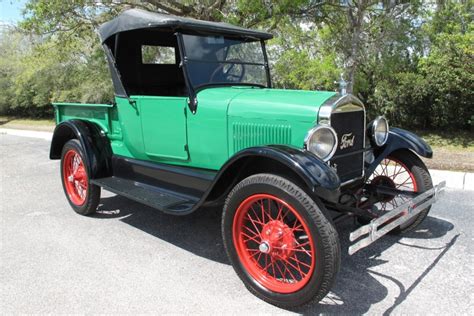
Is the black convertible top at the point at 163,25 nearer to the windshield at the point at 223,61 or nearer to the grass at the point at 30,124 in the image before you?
the windshield at the point at 223,61

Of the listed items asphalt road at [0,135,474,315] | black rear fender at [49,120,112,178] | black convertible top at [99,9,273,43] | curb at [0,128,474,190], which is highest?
black convertible top at [99,9,273,43]

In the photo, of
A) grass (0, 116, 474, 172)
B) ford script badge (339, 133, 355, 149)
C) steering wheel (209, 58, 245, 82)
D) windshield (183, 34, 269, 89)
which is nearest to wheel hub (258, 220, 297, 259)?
ford script badge (339, 133, 355, 149)

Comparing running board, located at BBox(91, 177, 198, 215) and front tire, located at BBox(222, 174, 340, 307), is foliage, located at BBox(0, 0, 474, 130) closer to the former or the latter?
running board, located at BBox(91, 177, 198, 215)

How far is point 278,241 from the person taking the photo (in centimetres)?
277

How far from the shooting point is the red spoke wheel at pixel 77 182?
4379 mm

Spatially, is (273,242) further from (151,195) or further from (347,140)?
(151,195)

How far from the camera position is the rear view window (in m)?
4.75

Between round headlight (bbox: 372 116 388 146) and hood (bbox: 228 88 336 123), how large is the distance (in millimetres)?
674

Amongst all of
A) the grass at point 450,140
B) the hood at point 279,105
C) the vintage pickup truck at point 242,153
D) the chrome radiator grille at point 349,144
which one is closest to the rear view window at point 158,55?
the vintage pickup truck at point 242,153

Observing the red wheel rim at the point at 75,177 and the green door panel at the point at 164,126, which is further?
the red wheel rim at the point at 75,177

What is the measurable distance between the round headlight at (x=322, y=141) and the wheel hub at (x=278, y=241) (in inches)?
22.4

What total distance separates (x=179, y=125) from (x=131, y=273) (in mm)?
1324

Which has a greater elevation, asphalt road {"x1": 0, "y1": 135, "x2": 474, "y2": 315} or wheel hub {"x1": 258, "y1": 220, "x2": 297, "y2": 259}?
wheel hub {"x1": 258, "y1": 220, "x2": 297, "y2": 259}

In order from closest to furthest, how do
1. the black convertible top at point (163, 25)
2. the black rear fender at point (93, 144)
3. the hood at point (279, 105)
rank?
the hood at point (279, 105), the black convertible top at point (163, 25), the black rear fender at point (93, 144)
